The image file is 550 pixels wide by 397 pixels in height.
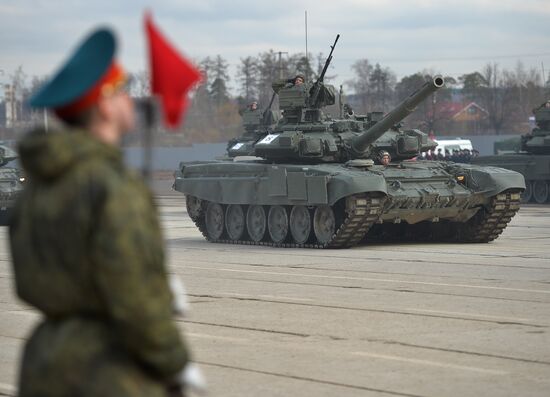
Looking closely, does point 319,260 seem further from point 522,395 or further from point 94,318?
point 94,318

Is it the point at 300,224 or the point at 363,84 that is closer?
the point at 300,224

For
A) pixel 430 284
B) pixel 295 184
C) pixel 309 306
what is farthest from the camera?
pixel 295 184

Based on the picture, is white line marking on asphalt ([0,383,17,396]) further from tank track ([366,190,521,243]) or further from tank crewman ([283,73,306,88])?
tank crewman ([283,73,306,88])

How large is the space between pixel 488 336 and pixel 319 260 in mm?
9021

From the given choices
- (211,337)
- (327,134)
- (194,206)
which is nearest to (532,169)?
(194,206)

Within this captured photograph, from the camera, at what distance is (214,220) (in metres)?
26.7

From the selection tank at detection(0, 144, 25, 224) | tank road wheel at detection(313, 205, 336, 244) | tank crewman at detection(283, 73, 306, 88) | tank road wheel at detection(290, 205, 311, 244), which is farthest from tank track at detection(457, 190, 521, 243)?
tank at detection(0, 144, 25, 224)

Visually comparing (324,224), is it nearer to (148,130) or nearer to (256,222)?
(256,222)

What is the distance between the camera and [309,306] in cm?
1397

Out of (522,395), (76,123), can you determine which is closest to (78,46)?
(76,123)

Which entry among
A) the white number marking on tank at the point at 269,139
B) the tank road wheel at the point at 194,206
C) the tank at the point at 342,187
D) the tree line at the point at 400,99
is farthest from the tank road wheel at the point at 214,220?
the tree line at the point at 400,99

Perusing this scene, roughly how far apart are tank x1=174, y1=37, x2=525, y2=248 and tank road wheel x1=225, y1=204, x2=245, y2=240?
2 centimetres

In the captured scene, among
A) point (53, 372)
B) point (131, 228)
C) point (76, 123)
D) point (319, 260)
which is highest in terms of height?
point (76, 123)

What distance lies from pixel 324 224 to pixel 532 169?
18481 millimetres
